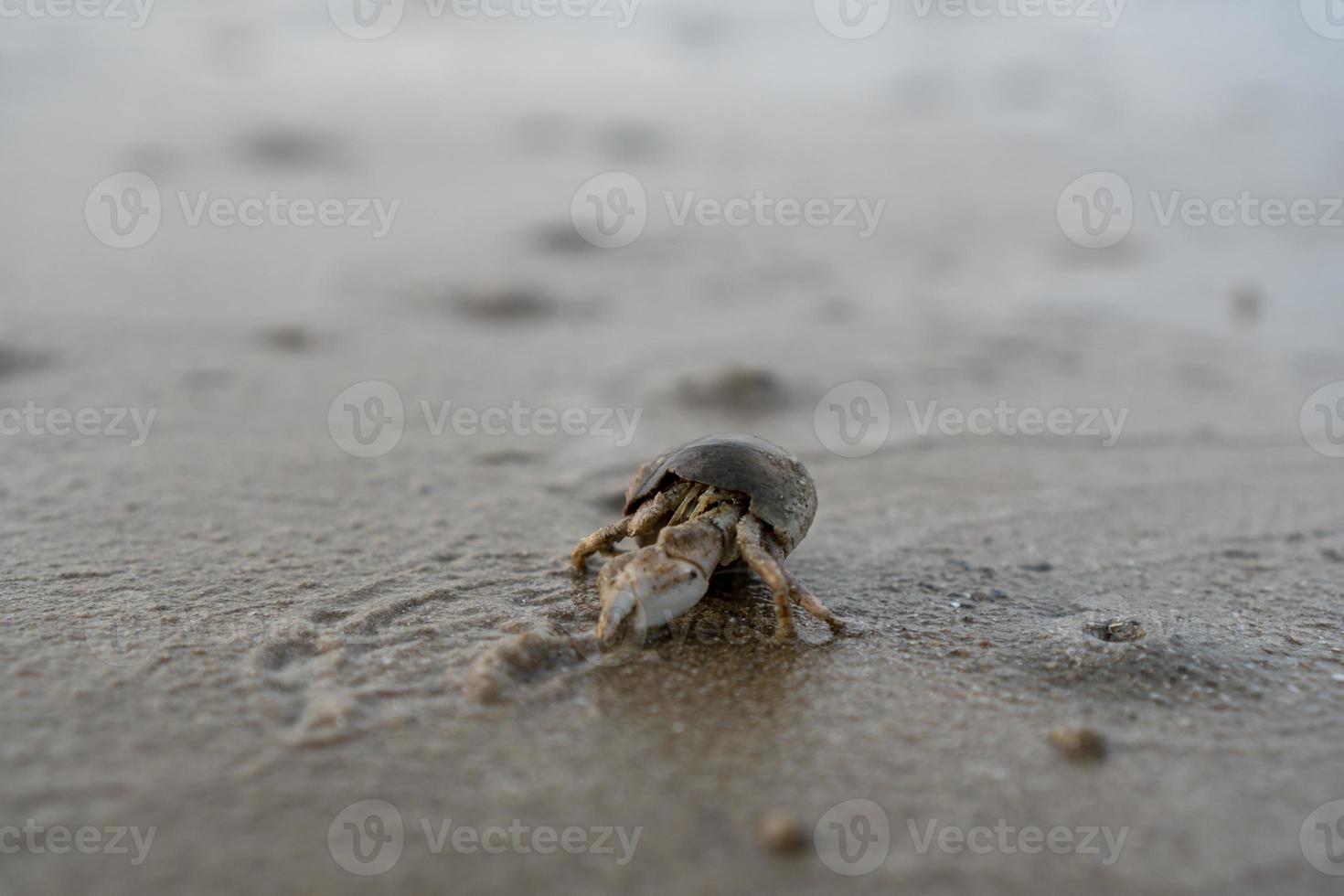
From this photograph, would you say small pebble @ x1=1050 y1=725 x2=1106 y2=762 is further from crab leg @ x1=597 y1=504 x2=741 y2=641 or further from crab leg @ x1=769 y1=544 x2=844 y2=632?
crab leg @ x1=597 y1=504 x2=741 y2=641

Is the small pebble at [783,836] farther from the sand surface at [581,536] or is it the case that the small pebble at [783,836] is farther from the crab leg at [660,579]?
the crab leg at [660,579]

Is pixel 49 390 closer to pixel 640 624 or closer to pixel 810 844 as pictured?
pixel 640 624

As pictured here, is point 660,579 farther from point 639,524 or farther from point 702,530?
point 639,524

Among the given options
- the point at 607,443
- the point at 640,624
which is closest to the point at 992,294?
the point at 607,443

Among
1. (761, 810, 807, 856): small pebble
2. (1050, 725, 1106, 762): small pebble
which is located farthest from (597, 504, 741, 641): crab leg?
(1050, 725, 1106, 762): small pebble

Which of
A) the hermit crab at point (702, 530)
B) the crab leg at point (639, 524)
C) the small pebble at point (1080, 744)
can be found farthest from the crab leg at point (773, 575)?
the small pebble at point (1080, 744)

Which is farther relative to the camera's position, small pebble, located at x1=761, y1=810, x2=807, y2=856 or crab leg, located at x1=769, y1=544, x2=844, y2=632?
crab leg, located at x1=769, y1=544, x2=844, y2=632
